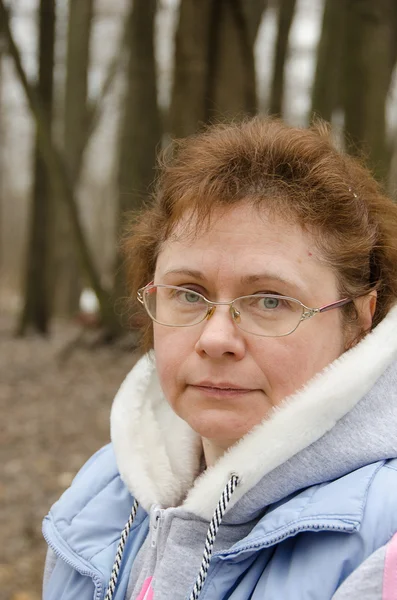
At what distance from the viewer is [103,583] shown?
6.48ft

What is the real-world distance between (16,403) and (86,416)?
0.98 m

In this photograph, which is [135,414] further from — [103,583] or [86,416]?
[86,416]

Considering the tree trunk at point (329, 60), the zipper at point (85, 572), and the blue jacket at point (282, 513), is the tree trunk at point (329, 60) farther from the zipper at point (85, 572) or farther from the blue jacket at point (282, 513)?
the zipper at point (85, 572)

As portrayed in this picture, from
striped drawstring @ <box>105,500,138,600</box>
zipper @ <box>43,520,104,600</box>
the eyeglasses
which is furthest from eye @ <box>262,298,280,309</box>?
zipper @ <box>43,520,104,600</box>

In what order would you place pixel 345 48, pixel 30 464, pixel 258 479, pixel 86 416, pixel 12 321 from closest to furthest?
pixel 258 479 → pixel 30 464 → pixel 86 416 → pixel 345 48 → pixel 12 321

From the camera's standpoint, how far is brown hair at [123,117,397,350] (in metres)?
1.82

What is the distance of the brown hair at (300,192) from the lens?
5.98ft

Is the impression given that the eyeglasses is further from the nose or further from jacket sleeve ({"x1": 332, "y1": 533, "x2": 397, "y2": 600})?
jacket sleeve ({"x1": 332, "y1": 533, "x2": 397, "y2": 600})

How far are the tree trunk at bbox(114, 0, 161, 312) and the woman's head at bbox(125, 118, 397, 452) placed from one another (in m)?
6.31

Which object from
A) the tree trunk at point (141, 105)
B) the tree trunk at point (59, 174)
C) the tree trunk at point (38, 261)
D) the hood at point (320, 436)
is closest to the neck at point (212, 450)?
the hood at point (320, 436)

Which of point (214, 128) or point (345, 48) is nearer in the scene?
point (214, 128)

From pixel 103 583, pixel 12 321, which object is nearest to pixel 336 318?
pixel 103 583

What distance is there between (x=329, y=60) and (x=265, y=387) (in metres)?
7.91

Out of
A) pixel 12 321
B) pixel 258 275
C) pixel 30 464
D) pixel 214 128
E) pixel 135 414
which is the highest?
pixel 214 128
